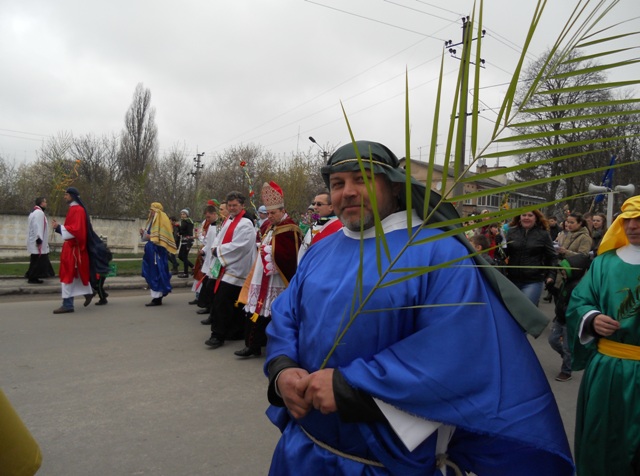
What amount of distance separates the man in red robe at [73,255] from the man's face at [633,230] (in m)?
8.12

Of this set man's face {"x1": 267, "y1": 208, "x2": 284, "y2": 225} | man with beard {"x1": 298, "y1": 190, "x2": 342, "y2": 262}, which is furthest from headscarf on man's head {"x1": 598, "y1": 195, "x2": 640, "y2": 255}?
man's face {"x1": 267, "y1": 208, "x2": 284, "y2": 225}

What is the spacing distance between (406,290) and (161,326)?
6777 mm

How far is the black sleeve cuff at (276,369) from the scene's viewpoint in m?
1.90

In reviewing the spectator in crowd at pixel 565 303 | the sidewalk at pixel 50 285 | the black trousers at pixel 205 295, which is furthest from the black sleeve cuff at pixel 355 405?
the sidewalk at pixel 50 285

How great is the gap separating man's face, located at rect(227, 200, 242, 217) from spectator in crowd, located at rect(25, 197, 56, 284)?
19.0 ft

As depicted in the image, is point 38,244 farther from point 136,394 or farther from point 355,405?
point 355,405

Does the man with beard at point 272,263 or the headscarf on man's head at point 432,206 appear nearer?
the headscarf on man's head at point 432,206

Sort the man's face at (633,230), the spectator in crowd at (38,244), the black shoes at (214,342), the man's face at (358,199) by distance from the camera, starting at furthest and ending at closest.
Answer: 1. the spectator in crowd at (38,244)
2. the black shoes at (214,342)
3. the man's face at (633,230)
4. the man's face at (358,199)

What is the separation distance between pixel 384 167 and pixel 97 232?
19326 mm

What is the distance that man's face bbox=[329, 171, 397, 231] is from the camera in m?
2.00

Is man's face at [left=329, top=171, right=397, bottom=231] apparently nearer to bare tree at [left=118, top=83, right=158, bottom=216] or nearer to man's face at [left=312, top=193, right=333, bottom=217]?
man's face at [left=312, top=193, right=333, bottom=217]

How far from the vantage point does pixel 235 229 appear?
7082 mm

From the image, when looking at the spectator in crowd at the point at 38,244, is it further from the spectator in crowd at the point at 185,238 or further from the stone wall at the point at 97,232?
the stone wall at the point at 97,232

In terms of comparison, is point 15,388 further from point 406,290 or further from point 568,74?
point 568,74
